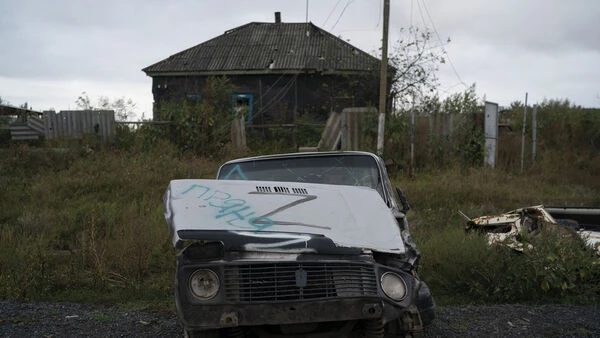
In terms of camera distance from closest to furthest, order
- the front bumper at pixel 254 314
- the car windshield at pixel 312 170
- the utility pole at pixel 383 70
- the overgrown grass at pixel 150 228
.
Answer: the front bumper at pixel 254 314, the car windshield at pixel 312 170, the overgrown grass at pixel 150 228, the utility pole at pixel 383 70

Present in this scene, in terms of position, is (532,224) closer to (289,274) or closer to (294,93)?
(289,274)

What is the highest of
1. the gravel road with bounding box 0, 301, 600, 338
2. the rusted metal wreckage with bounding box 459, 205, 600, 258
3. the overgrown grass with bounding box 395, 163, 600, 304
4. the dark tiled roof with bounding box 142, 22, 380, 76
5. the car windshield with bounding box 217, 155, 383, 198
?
the dark tiled roof with bounding box 142, 22, 380, 76

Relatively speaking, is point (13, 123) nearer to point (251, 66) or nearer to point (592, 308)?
point (251, 66)

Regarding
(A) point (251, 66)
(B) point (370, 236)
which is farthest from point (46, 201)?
(A) point (251, 66)

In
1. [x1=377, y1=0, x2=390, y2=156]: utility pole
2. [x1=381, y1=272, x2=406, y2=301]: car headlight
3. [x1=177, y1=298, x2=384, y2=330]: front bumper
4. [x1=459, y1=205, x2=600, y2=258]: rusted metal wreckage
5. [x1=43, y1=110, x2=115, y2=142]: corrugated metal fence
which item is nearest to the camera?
[x1=177, y1=298, x2=384, y2=330]: front bumper

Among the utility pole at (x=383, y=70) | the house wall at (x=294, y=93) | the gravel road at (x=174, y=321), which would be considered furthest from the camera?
the house wall at (x=294, y=93)

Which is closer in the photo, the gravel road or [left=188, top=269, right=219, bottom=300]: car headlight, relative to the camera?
[left=188, top=269, right=219, bottom=300]: car headlight

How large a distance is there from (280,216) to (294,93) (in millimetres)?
16657

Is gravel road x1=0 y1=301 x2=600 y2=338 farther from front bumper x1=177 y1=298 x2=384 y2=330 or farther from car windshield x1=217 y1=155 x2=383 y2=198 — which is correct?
front bumper x1=177 y1=298 x2=384 y2=330

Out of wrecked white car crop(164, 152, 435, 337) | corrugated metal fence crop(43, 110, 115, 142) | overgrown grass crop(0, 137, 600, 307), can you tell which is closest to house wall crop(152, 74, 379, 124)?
corrugated metal fence crop(43, 110, 115, 142)

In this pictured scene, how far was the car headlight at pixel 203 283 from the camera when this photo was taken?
326cm

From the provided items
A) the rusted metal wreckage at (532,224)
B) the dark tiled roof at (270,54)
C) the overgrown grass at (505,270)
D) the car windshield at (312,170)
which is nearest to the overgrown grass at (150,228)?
the overgrown grass at (505,270)

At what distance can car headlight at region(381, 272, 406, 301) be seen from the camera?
11.1 feet

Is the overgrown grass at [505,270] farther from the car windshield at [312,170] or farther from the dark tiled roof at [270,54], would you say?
the dark tiled roof at [270,54]
